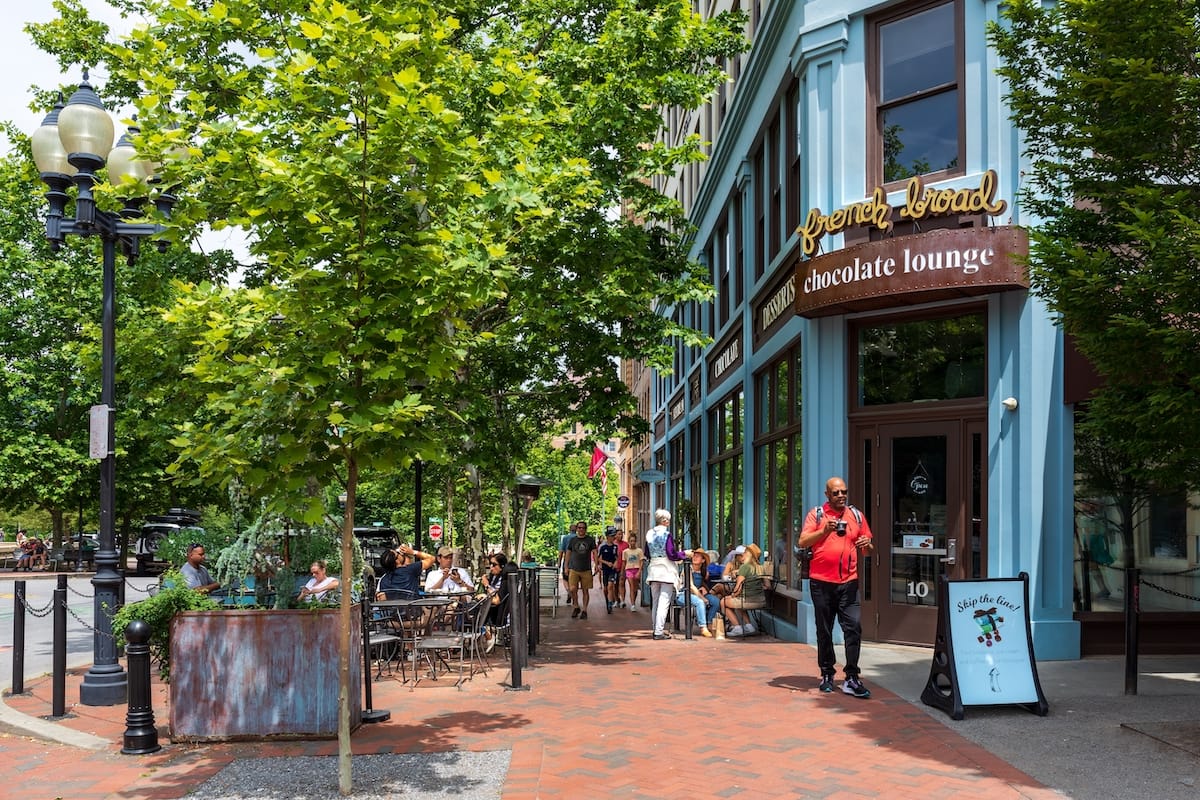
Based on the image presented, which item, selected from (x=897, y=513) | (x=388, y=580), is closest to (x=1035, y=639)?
(x=897, y=513)

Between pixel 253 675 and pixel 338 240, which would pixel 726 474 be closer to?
pixel 253 675

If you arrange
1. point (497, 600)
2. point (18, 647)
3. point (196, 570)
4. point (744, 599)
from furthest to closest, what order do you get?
point (744, 599)
point (196, 570)
point (497, 600)
point (18, 647)

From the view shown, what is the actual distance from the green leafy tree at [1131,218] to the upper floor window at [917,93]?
3.89m

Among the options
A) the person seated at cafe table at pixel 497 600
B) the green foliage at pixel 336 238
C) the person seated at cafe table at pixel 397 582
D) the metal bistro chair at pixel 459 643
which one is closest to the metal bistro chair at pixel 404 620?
the person seated at cafe table at pixel 397 582

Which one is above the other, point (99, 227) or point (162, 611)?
point (99, 227)

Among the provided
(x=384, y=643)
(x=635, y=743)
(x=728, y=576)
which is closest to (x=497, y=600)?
(x=384, y=643)

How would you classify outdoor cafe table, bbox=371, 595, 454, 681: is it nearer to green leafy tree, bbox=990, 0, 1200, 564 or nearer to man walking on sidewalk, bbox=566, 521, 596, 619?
man walking on sidewalk, bbox=566, 521, 596, 619

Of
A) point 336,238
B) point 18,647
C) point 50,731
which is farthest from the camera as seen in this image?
Answer: point 18,647

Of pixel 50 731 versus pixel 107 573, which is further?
pixel 107 573

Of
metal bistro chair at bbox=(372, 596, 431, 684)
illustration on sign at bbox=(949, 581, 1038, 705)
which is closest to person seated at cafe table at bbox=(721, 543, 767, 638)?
metal bistro chair at bbox=(372, 596, 431, 684)

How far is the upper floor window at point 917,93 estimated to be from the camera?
12.2 meters

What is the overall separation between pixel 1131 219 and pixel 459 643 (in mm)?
7032

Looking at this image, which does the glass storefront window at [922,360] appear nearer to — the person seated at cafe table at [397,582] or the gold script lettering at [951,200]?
the gold script lettering at [951,200]

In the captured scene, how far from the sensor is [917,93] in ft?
40.9
